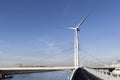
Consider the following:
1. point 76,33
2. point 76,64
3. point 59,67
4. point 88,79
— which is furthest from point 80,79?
point 59,67

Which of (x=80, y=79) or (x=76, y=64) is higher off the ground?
(x=76, y=64)

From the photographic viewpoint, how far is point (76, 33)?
10881 cm

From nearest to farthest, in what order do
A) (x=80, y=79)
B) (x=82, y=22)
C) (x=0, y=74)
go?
1. (x=80, y=79)
2. (x=82, y=22)
3. (x=0, y=74)

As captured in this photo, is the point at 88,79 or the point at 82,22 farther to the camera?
the point at 82,22

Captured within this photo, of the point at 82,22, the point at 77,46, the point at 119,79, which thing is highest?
the point at 82,22

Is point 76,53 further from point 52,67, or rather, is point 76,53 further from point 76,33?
point 52,67

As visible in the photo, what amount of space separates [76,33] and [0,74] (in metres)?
82.1

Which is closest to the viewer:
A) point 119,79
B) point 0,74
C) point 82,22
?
point 119,79

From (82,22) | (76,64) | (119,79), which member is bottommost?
(119,79)

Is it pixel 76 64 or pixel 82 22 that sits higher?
pixel 82 22

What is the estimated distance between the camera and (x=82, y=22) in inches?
4090

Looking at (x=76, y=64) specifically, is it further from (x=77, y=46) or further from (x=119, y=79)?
(x=119, y=79)

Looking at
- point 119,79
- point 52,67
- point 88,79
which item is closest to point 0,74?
point 52,67

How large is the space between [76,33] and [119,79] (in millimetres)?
77842
